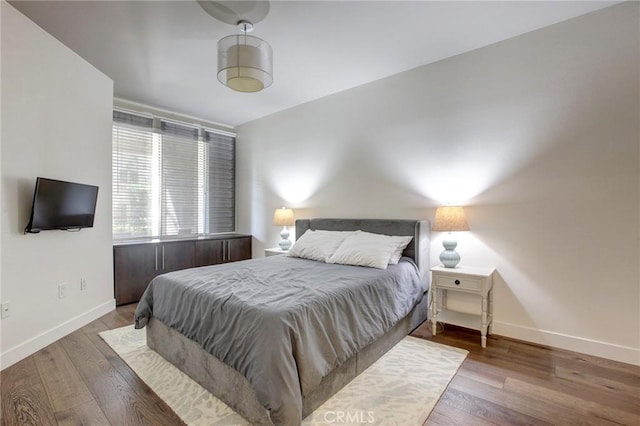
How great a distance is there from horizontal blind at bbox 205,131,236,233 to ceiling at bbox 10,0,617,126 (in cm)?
165

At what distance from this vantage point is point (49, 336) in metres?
2.63

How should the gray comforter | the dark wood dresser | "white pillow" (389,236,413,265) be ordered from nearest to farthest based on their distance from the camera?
the gray comforter → "white pillow" (389,236,413,265) → the dark wood dresser

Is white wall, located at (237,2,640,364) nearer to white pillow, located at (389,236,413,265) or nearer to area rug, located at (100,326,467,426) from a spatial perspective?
white pillow, located at (389,236,413,265)

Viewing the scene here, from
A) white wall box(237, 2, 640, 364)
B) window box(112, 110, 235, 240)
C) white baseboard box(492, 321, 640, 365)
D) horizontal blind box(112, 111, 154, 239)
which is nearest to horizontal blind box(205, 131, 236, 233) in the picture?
window box(112, 110, 235, 240)

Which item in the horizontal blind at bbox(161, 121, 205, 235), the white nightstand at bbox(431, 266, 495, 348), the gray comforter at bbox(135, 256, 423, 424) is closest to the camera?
the gray comforter at bbox(135, 256, 423, 424)

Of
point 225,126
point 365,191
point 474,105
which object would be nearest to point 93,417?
point 365,191

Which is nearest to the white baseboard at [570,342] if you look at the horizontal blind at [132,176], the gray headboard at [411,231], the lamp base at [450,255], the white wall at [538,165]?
the white wall at [538,165]

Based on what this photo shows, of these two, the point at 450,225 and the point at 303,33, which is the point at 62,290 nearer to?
the point at 303,33

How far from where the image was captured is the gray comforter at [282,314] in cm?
148

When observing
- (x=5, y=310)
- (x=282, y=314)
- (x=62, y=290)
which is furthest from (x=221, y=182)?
(x=282, y=314)

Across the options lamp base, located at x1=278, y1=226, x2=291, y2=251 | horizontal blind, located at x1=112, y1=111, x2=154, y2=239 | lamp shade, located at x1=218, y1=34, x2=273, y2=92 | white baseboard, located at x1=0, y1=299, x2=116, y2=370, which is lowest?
white baseboard, located at x1=0, y1=299, x2=116, y2=370

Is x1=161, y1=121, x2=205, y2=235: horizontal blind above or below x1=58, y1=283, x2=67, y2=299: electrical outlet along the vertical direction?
above

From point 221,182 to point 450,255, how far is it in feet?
13.4

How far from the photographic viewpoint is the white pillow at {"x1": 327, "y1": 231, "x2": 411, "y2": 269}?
9.15 feet
